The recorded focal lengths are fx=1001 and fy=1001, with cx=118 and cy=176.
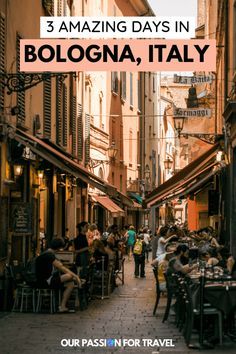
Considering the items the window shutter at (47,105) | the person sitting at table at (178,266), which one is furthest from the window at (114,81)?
the person sitting at table at (178,266)

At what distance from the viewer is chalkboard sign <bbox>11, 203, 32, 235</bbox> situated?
22719 mm

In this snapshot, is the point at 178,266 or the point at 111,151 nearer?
the point at 178,266

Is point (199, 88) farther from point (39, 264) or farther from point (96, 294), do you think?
point (39, 264)

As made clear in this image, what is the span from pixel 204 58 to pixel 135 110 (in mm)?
46085

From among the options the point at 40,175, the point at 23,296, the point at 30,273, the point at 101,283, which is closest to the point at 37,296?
the point at 23,296

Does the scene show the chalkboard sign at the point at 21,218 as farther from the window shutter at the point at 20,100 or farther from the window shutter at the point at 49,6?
the window shutter at the point at 49,6

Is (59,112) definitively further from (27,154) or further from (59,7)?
(27,154)

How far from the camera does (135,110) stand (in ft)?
205

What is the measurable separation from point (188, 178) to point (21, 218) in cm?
808

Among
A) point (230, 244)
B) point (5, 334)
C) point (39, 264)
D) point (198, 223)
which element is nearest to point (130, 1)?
point (198, 223)

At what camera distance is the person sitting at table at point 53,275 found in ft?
63.9

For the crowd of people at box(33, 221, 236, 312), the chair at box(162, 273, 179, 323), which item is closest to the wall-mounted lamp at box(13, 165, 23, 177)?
the crowd of people at box(33, 221, 236, 312)

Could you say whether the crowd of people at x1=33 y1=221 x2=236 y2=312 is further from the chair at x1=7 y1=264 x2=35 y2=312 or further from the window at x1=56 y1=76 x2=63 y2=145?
the window at x1=56 y1=76 x2=63 y2=145

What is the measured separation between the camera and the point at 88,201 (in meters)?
43.8
